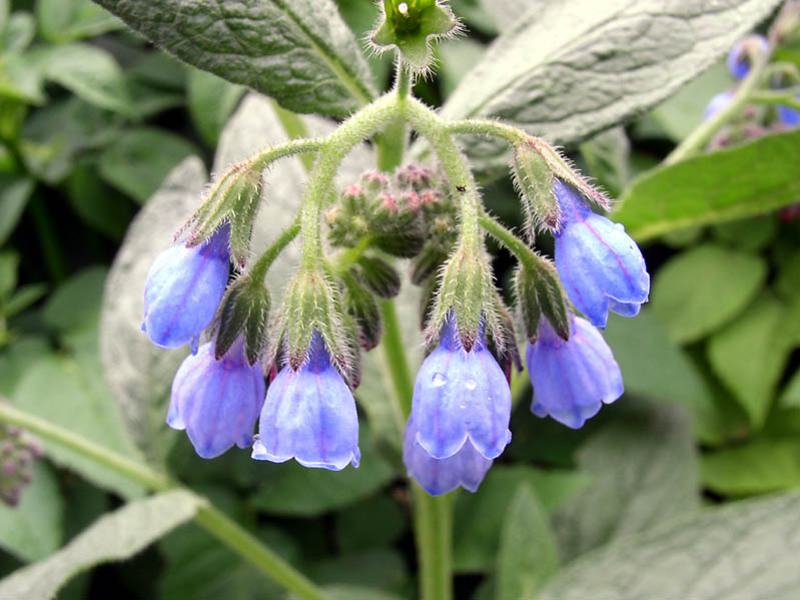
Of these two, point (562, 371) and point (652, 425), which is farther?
point (652, 425)

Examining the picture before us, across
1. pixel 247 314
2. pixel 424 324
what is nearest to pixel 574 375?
pixel 424 324

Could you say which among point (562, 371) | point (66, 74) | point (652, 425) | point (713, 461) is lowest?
point (713, 461)

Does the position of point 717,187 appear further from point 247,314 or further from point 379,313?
point 247,314

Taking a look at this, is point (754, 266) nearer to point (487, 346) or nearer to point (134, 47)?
point (487, 346)

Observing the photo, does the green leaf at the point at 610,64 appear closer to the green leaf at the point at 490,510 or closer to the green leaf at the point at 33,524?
the green leaf at the point at 490,510

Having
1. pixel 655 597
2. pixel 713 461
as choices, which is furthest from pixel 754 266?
pixel 655 597

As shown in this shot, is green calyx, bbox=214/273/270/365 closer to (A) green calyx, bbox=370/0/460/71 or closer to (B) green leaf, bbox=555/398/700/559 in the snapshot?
→ (A) green calyx, bbox=370/0/460/71

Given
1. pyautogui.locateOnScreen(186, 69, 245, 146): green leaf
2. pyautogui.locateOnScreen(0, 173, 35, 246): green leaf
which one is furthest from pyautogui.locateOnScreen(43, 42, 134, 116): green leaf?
pyautogui.locateOnScreen(0, 173, 35, 246): green leaf

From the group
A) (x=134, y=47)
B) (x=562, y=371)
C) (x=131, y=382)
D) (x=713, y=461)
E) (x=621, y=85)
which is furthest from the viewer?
(x=134, y=47)

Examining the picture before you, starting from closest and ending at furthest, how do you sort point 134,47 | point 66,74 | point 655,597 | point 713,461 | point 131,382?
point 655,597 → point 131,382 → point 66,74 → point 713,461 → point 134,47
